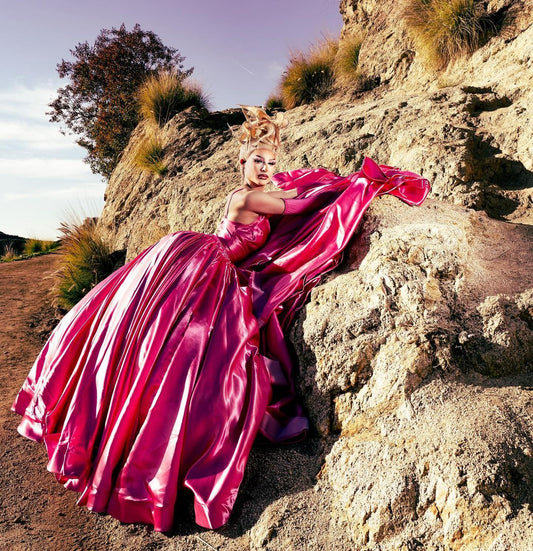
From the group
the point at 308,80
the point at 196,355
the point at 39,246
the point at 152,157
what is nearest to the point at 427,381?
the point at 196,355

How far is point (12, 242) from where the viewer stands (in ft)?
46.5

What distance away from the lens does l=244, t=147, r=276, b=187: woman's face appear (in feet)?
9.39

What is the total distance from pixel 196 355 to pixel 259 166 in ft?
3.93

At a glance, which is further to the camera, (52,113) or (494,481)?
(52,113)

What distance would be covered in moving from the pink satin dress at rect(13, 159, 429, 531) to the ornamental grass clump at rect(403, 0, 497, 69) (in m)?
3.09

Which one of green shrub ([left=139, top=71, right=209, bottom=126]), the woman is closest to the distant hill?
green shrub ([left=139, top=71, right=209, bottom=126])

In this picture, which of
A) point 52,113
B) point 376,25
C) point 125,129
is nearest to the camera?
point 376,25

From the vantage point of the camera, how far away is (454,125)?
3836mm

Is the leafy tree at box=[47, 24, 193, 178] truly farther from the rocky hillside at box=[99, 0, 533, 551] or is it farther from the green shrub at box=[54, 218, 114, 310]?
the rocky hillside at box=[99, 0, 533, 551]

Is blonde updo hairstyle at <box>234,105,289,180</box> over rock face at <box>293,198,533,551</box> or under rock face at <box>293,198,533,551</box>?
over

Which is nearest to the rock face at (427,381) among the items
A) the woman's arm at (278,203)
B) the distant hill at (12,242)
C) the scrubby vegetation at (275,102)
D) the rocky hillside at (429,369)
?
the rocky hillside at (429,369)

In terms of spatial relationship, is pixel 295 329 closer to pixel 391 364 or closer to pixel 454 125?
pixel 391 364

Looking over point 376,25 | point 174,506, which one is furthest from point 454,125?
point 376,25

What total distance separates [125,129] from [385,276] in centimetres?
856
